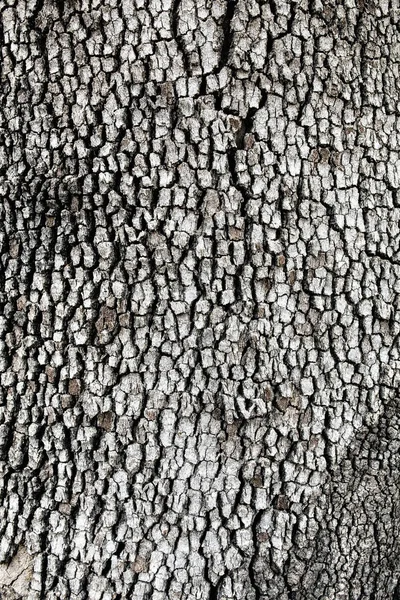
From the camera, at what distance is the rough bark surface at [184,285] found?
5.61 ft

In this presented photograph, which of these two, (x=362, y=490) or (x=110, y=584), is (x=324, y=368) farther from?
(x=110, y=584)

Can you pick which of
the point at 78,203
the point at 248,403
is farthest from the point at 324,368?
the point at 78,203

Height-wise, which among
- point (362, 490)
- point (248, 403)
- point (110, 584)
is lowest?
point (110, 584)

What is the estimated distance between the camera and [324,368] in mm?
1794

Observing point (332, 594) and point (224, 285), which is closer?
point (224, 285)

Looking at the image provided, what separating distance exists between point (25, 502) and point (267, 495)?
2.05ft

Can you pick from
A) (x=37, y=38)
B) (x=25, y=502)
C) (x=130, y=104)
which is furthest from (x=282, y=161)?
(x=25, y=502)

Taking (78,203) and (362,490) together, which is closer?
(78,203)

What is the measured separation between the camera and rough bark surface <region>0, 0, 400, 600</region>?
171 centimetres

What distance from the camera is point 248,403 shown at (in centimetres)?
176

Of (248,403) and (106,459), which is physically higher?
(248,403)

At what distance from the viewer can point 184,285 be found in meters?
1.73

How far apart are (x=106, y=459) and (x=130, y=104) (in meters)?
0.89

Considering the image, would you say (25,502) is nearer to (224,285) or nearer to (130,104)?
(224,285)
